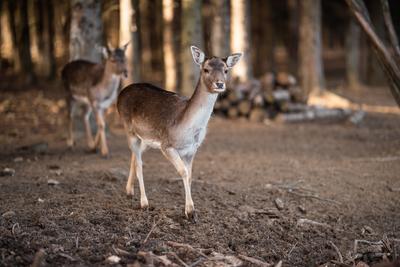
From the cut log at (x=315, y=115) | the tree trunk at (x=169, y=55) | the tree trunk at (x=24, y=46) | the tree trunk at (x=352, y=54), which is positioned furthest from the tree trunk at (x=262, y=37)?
the cut log at (x=315, y=115)

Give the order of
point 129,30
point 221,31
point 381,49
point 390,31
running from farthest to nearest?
point 221,31 → point 129,30 → point 390,31 → point 381,49

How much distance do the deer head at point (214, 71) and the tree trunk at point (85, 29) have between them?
5093 mm

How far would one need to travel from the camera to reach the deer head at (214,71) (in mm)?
6590

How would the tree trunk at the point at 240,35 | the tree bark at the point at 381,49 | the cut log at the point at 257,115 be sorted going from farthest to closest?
the tree trunk at the point at 240,35 → the cut log at the point at 257,115 → the tree bark at the point at 381,49

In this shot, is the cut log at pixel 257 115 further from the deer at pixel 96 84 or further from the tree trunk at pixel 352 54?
the tree trunk at pixel 352 54

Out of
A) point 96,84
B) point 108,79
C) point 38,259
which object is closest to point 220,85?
point 38,259

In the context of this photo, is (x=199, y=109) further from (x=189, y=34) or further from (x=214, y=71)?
(x=189, y=34)

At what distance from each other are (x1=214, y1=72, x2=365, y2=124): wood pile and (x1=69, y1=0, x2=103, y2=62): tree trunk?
4.35 m

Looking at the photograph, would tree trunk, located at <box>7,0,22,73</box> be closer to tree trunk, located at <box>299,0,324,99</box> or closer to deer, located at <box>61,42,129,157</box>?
tree trunk, located at <box>299,0,324,99</box>

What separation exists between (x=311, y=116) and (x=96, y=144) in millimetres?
6916

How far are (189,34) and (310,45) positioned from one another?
198 inches

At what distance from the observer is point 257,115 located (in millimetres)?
15211

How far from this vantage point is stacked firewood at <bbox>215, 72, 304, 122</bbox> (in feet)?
50.3

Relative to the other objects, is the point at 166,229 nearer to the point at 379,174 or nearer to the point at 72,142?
the point at 379,174
